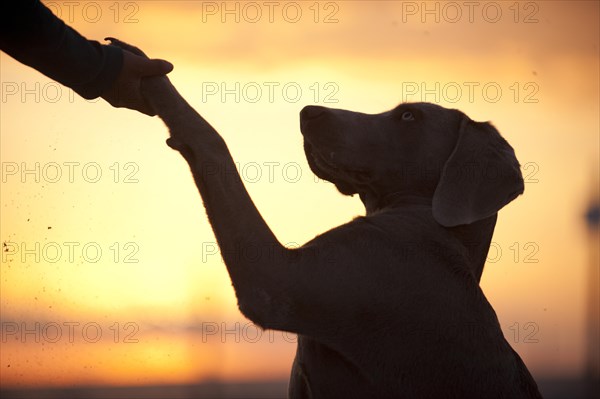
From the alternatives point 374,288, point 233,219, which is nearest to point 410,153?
point 374,288

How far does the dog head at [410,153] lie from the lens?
13.7 ft

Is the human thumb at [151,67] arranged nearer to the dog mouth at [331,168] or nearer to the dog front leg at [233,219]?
the dog front leg at [233,219]

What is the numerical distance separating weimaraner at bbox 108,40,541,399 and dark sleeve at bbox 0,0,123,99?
0.20 meters

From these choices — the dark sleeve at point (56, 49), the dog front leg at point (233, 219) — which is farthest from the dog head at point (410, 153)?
the dark sleeve at point (56, 49)

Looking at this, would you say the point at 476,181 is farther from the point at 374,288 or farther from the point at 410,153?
the point at 374,288

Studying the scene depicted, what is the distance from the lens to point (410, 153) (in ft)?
14.5

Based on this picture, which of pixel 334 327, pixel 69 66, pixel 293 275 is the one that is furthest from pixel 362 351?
pixel 69 66

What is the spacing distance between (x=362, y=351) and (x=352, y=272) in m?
0.32

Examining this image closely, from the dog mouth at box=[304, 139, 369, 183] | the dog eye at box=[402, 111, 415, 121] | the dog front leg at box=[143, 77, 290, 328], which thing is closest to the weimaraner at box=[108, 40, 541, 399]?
the dog front leg at box=[143, 77, 290, 328]

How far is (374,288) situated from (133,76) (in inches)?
50.1

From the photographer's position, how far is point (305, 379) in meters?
3.99

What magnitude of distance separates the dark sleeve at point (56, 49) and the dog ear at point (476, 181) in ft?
4.59

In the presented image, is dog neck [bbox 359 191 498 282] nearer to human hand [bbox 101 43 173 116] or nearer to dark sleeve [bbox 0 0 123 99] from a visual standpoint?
human hand [bbox 101 43 173 116]

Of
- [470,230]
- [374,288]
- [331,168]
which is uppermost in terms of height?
A: [331,168]
